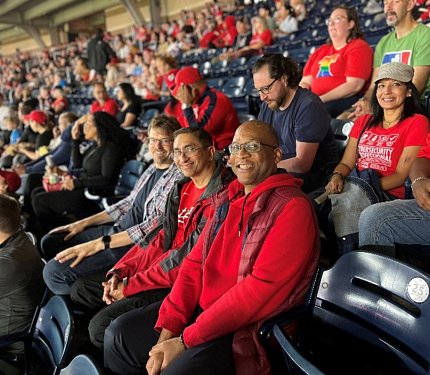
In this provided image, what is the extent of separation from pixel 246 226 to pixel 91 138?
2.92m

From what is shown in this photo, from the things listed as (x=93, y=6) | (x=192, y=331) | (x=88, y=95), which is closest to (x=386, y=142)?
(x=192, y=331)

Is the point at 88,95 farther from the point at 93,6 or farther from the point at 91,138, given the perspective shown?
the point at 93,6

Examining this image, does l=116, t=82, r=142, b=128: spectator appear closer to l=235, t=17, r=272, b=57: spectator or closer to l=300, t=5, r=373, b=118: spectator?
l=300, t=5, r=373, b=118: spectator

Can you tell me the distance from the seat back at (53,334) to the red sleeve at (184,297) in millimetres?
331

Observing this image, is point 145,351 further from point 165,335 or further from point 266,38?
point 266,38

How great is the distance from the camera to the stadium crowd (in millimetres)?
1412

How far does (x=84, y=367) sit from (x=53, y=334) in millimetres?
538

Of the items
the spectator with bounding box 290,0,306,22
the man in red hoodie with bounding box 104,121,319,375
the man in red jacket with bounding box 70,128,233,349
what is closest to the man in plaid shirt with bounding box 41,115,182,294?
the man in red jacket with bounding box 70,128,233,349

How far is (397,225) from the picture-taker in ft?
5.13

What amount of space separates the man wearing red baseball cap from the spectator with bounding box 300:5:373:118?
685 mm

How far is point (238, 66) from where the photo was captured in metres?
6.73

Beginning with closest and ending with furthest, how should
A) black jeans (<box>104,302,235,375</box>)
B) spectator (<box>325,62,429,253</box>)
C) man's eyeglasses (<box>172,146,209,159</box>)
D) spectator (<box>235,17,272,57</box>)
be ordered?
1. black jeans (<box>104,302,235,375</box>)
2. spectator (<box>325,62,429,253</box>)
3. man's eyeglasses (<box>172,146,209,159</box>)
4. spectator (<box>235,17,272,57</box>)

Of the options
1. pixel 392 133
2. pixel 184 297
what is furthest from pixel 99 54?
pixel 184 297

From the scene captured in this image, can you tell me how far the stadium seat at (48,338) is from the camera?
1605 millimetres
